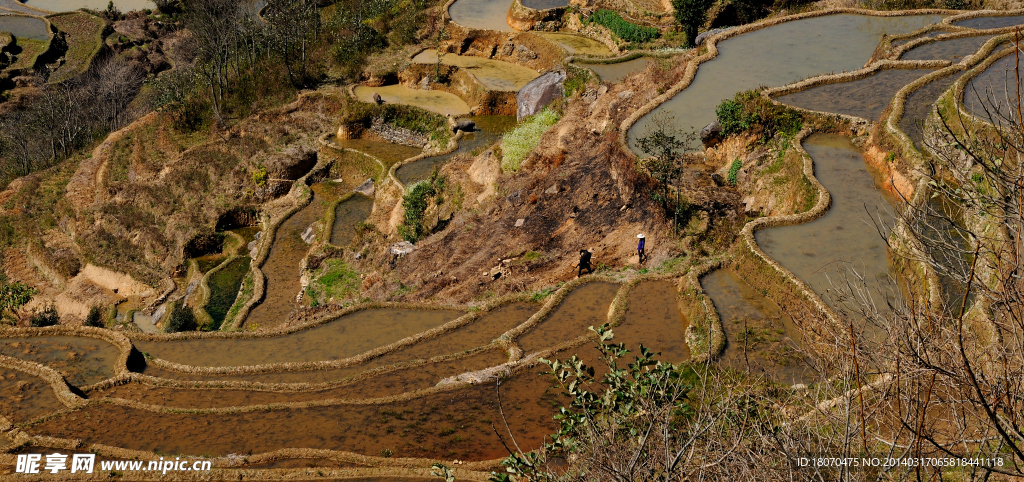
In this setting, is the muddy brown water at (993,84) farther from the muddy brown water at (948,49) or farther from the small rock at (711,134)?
the small rock at (711,134)

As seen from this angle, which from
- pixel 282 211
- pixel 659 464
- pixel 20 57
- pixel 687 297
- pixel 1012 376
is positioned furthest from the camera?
pixel 20 57

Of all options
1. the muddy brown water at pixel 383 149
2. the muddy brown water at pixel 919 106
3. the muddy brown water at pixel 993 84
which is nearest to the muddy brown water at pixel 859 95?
the muddy brown water at pixel 919 106

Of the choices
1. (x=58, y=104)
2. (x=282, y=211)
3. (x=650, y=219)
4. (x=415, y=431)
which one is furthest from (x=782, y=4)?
(x=58, y=104)

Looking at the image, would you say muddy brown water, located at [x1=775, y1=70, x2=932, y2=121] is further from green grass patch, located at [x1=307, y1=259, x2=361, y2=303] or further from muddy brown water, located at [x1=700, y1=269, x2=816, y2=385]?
green grass patch, located at [x1=307, y1=259, x2=361, y2=303]

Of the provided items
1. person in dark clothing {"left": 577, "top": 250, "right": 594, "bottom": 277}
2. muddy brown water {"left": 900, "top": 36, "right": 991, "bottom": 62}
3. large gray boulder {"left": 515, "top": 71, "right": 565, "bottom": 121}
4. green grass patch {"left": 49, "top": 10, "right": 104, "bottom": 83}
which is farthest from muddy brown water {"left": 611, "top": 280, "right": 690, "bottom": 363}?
green grass patch {"left": 49, "top": 10, "right": 104, "bottom": 83}

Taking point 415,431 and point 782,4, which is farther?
point 782,4

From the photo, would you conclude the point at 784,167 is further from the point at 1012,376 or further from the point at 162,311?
the point at 162,311
